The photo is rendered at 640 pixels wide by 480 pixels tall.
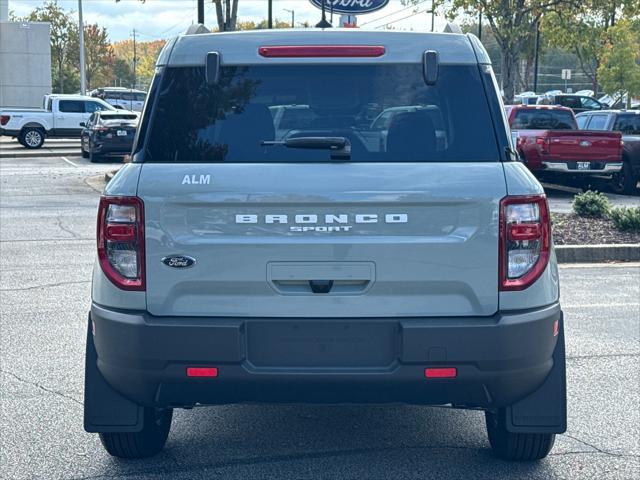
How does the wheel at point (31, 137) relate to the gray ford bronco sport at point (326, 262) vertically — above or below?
below

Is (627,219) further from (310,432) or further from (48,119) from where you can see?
(48,119)

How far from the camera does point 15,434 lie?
5.34 metres

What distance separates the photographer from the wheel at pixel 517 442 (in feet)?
15.5

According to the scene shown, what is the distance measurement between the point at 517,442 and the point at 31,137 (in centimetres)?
3218

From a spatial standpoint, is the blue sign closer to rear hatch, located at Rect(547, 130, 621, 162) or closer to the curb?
rear hatch, located at Rect(547, 130, 621, 162)

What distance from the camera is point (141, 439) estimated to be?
480 centimetres

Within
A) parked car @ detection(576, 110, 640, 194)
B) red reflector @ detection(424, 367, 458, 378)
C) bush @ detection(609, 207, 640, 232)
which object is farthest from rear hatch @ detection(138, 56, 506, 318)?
parked car @ detection(576, 110, 640, 194)

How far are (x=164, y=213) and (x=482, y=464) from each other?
2.07 metres

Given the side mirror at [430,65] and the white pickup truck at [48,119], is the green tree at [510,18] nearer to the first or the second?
the white pickup truck at [48,119]

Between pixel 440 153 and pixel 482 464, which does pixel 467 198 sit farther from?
pixel 482 464

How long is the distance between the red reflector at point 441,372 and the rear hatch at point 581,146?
15.8 meters

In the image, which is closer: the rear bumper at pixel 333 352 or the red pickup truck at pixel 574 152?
the rear bumper at pixel 333 352

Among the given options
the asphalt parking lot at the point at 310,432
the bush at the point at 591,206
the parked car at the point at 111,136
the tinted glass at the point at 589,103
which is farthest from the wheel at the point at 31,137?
the asphalt parking lot at the point at 310,432

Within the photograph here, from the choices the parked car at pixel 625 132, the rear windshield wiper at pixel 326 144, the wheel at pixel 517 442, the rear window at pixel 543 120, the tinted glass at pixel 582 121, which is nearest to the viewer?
the rear windshield wiper at pixel 326 144
